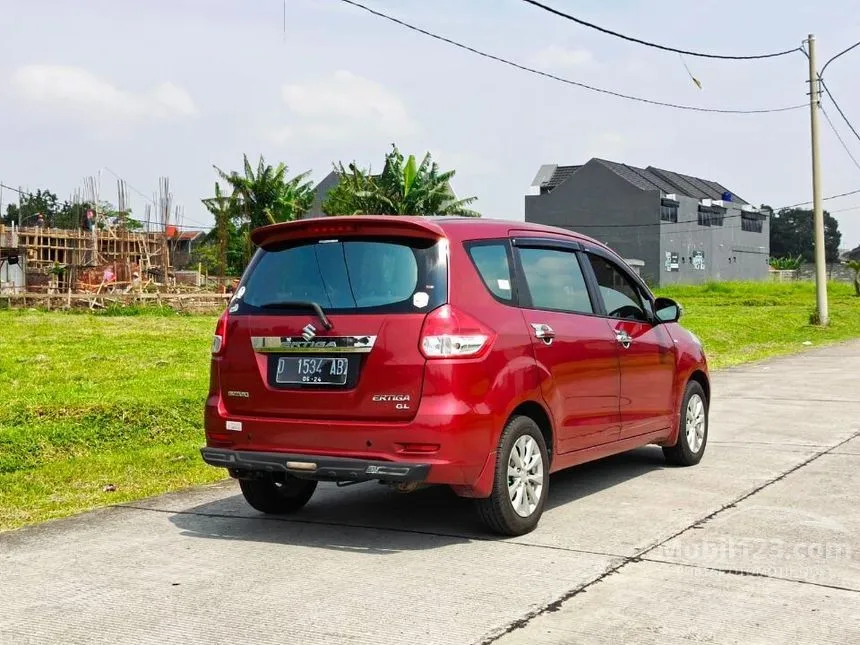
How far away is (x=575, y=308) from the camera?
6844 millimetres

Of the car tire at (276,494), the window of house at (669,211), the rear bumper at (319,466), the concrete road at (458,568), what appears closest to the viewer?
the concrete road at (458,568)

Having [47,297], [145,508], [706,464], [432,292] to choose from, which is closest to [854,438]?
[706,464]

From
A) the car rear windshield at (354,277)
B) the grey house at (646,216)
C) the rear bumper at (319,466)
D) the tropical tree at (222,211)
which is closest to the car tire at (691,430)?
the car rear windshield at (354,277)

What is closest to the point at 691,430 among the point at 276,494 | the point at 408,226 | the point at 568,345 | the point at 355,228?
the point at 568,345

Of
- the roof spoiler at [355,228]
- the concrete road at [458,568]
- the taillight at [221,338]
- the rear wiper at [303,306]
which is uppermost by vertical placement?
the roof spoiler at [355,228]

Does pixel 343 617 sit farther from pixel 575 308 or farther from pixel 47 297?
pixel 47 297

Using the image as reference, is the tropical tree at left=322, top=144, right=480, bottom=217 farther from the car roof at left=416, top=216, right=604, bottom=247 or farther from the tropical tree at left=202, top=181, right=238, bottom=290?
the car roof at left=416, top=216, right=604, bottom=247

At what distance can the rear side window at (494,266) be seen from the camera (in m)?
6.02

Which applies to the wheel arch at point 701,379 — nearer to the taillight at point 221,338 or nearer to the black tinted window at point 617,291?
the black tinted window at point 617,291

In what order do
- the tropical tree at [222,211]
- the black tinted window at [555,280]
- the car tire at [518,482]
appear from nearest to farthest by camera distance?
the car tire at [518,482], the black tinted window at [555,280], the tropical tree at [222,211]

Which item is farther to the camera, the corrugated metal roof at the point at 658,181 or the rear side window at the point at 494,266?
the corrugated metal roof at the point at 658,181

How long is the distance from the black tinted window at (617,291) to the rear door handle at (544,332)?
1060 millimetres

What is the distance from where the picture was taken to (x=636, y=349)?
24.3ft

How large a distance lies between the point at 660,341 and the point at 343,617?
412cm
